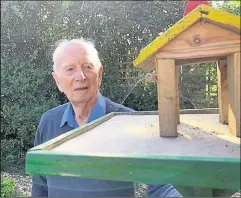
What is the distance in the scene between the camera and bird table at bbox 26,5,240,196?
0.56 metres

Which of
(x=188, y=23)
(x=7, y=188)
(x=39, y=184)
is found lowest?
(x=7, y=188)

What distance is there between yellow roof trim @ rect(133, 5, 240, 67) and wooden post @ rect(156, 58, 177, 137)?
0.03m

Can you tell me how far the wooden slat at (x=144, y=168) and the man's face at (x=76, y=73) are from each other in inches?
28.2

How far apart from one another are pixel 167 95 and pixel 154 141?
110 millimetres

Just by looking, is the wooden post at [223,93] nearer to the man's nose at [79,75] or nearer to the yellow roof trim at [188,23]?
the yellow roof trim at [188,23]

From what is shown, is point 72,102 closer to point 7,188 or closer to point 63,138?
point 63,138

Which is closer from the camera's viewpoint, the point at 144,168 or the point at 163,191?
the point at 144,168

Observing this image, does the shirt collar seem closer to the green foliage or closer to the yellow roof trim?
the yellow roof trim

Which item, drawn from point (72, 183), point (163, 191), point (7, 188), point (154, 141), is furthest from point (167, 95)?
point (7, 188)

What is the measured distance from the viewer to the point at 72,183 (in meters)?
1.23

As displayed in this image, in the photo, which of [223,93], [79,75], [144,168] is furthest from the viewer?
[79,75]

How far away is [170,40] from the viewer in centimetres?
76

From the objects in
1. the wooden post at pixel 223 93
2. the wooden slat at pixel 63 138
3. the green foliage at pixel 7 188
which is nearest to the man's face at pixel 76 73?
the wooden slat at pixel 63 138

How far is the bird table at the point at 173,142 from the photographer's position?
564 millimetres
